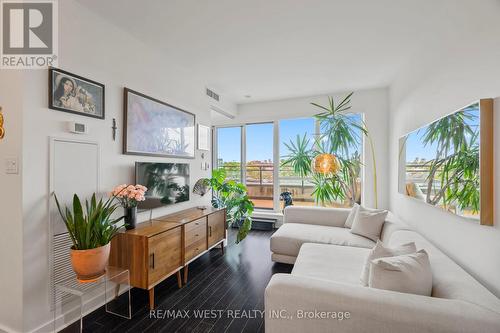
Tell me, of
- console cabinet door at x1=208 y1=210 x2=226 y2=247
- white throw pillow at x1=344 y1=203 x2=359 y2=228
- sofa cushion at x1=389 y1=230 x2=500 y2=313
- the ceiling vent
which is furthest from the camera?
the ceiling vent

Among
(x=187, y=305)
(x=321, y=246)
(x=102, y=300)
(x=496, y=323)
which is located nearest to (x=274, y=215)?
(x=321, y=246)

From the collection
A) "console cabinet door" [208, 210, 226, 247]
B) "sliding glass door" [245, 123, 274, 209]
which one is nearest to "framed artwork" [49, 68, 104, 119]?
"console cabinet door" [208, 210, 226, 247]

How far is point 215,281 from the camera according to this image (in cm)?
254

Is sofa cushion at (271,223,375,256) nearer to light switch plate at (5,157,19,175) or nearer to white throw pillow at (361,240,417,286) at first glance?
white throw pillow at (361,240,417,286)

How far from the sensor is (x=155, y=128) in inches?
106

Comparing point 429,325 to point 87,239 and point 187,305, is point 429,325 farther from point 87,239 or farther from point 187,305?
point 87,239

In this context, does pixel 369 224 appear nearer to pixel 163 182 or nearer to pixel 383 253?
pixel 383 253

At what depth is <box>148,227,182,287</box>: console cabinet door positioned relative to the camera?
2.01m

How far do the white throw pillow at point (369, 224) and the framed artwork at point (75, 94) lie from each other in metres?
3.07

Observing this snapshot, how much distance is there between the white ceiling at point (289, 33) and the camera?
1.95 meters

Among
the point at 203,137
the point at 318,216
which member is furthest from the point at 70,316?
the point at 318,216

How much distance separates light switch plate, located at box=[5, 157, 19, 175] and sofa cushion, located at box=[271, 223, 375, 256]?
8.20ft

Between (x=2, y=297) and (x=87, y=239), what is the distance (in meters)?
0.79

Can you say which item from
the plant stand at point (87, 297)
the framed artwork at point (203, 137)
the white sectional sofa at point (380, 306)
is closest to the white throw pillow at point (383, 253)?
the white sectional sofa at point (380, 306)
